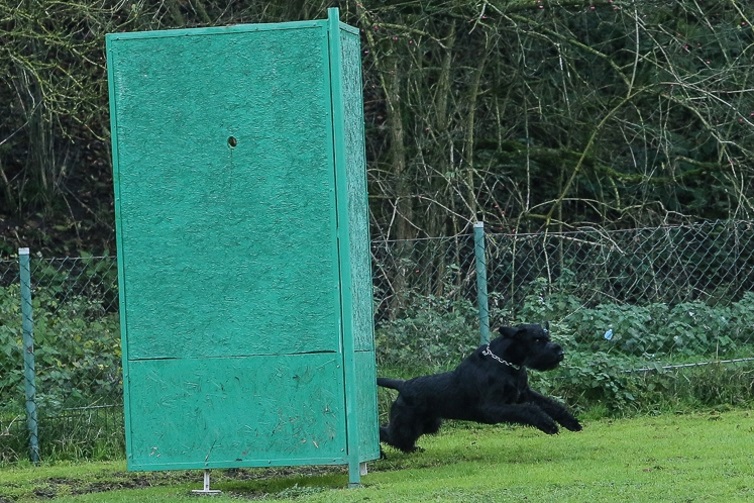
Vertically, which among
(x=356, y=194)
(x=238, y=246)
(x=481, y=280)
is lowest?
(x=481, y=280)

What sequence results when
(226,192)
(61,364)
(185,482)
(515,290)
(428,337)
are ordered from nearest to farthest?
1. (226,192)
2. (185,482)
3. (61,364)
4. (428,337)
5. (515,290)

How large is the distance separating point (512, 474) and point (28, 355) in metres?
4.27

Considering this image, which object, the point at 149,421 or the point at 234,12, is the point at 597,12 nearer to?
the point at 234,12

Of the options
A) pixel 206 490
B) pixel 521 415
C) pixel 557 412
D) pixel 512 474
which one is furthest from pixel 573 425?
pixel 206 490

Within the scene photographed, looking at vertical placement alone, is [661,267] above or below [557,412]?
above

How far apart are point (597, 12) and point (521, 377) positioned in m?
7.15

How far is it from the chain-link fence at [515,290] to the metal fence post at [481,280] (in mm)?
437

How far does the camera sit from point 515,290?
458 inches

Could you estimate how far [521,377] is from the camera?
8891 millimetres

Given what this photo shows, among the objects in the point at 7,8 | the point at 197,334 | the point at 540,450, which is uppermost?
the point at 7,8

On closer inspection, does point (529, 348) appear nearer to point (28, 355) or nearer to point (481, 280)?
point (481, 280)

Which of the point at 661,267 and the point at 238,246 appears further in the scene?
the point at 661,267

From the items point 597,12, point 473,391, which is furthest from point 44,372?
point 597,12

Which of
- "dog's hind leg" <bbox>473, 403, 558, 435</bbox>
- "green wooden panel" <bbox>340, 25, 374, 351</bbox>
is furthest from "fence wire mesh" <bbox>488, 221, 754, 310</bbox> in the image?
"green wooden panel" <bbox>340, 25, 374, 351</bbox>
